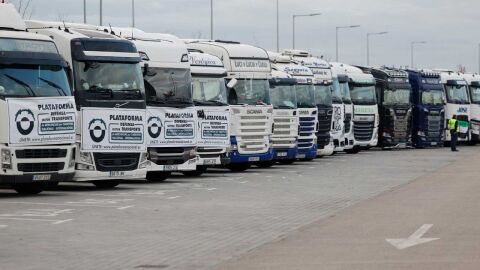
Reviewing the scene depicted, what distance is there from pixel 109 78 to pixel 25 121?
3213 millimetres

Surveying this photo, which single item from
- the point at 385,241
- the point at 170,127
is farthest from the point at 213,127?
the point at 385,241

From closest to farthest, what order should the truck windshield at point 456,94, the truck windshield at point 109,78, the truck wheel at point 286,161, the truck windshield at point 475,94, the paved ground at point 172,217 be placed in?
the paved ground at point 172,217
the truck windshield at point 109,78
the truck wheel at point 286,161
the truck windshield at point 456,94
the truck windshield at point 475,94

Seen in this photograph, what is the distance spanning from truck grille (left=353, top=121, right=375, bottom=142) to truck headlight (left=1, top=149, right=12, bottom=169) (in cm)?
2743

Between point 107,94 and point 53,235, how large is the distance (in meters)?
9.33

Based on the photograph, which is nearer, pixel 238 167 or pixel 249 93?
pixel 249 93

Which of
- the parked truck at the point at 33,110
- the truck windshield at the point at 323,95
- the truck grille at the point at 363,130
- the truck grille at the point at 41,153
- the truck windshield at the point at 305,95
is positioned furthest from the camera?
the truck grille at the point at 363,130

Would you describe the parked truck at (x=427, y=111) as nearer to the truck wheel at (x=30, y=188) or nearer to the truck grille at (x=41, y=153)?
the truck wheel at (x=30, y=188)

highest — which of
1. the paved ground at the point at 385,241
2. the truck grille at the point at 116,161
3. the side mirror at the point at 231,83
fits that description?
the side mirror at the point at 231,83

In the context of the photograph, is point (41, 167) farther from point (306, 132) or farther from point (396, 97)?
point (396, 97)

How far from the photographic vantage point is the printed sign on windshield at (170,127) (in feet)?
92.2

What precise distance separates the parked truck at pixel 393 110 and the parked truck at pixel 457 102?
526 cm

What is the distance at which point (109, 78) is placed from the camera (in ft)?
84.0

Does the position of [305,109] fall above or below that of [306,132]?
above

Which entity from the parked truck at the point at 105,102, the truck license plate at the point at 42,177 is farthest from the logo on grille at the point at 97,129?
the truck license plate at the point at 42,177
